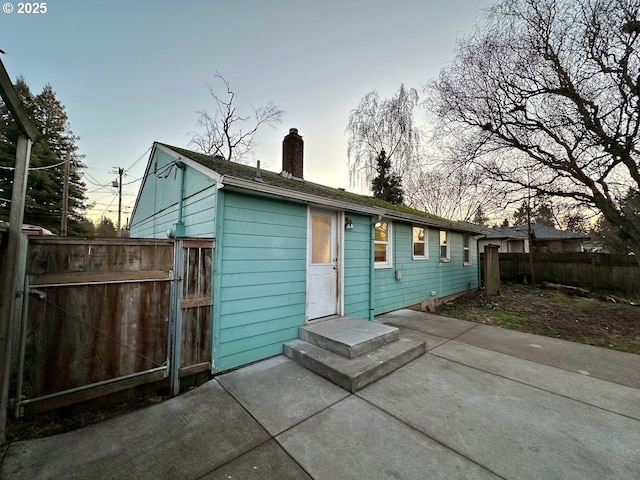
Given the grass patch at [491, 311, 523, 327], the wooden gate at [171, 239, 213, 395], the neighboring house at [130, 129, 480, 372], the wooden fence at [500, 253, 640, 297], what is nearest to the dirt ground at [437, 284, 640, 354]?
the grass patch at [491, 311, 523, 327]

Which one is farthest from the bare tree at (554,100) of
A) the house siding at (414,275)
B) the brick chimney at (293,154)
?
the brick chimney at (293,154)

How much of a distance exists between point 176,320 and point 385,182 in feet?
45.0

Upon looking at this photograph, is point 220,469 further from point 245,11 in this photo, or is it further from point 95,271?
point 245,11

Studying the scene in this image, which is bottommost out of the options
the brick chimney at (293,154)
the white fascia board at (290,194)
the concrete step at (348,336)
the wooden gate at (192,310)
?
the concrete step at (348,336)

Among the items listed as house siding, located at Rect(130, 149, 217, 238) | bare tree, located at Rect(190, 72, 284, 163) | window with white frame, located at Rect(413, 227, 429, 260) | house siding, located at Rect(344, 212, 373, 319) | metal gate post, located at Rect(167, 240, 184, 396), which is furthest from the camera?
bare tree, located at Rect(190, 72, 284, 163)

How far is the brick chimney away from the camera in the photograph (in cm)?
691

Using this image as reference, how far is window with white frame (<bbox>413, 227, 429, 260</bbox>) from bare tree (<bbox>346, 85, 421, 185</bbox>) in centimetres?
747

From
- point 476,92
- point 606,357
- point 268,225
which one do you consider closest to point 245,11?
point 268,225

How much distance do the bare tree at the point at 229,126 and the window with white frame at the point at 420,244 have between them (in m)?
9.32

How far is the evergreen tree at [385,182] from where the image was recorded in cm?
1412

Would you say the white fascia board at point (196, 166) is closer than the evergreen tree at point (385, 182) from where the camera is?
Yes

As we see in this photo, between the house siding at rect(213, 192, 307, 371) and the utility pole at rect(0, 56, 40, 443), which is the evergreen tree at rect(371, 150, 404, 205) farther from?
the utility pole at rect(0, 56, 40, 443)

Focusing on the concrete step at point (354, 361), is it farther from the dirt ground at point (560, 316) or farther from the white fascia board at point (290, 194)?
the dirt ground at point (560, 316)

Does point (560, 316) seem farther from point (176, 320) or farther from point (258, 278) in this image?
point (176, 320)
